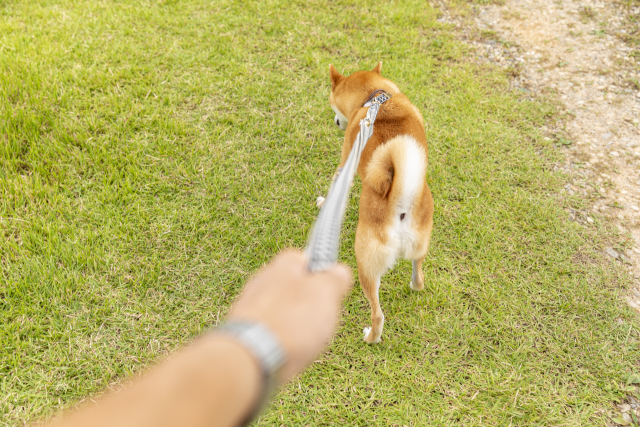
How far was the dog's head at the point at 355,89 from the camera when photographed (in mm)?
2920

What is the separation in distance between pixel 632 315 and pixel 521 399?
3.94 ft

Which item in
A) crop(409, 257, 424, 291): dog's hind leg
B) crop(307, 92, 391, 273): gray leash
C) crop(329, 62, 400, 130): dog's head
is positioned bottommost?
crop(409, 257, 424, 291): dog's hind leg

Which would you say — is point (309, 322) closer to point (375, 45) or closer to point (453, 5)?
point (375, 45)

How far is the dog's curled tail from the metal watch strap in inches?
55.7

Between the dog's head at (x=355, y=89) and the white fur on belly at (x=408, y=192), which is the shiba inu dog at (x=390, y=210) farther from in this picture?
the dog's head at (x=355, y=89)

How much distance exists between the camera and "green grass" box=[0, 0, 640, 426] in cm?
216

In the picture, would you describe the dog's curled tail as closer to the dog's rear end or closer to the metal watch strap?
the dog's rear end

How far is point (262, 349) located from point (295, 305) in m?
0.14

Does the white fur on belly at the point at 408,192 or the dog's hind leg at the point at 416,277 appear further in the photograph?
the dog's hind leg at the point at 416,277

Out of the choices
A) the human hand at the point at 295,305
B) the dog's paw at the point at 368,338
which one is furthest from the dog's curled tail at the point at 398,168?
the human hand at the point at 295,305

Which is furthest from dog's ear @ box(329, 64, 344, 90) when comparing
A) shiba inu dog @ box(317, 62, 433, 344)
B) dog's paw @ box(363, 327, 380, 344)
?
dog's paw @ box(363, 327, 380, 344)

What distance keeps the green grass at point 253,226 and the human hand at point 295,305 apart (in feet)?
5.35

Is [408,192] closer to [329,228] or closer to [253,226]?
[329,228]

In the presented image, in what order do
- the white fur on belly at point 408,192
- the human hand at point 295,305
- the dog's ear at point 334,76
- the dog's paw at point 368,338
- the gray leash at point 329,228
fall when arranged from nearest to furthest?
1. the human hand at point 295,305
2. the gray leash at point 329,228
3. the white fur on belly at point 408,192
4. the dog's paw at point 368,338
5. the dog's ear at point 334,76
